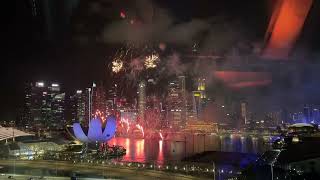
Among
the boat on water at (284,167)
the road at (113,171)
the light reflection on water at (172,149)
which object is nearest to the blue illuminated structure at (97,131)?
the light reflection on water at (172,149)

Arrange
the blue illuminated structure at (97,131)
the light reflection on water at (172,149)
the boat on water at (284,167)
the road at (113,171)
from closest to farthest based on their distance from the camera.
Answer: the boat on water at (284,167) → the road at (113,171) → the light reflection on water at (172,149) → the blue illuminated structure at (97,131)

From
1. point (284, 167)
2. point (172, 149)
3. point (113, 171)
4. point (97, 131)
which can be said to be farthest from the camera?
point (172, 149)

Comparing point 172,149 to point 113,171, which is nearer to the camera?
point 113,171

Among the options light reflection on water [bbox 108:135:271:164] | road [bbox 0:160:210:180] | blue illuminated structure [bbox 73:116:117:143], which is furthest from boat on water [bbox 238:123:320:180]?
blue illuminated structure [bbox 73:116:117:143]

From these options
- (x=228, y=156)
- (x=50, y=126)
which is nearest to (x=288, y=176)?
(x=228, y=156)

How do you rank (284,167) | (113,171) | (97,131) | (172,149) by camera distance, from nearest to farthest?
(284,167) → (113,171) → (97,131) → (172,149)

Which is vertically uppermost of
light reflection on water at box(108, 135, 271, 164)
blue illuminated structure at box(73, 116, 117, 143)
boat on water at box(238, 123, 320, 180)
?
blue illuminated structure at box(73, 116, 117, 143)

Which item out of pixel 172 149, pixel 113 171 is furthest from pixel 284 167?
pixel 172 149

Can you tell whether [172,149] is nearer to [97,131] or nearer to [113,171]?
[97,131]

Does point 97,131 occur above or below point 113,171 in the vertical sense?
above

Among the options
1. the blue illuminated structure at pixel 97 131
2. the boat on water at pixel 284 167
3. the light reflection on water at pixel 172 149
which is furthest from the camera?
the blue illuminated structure at pixel 97 131

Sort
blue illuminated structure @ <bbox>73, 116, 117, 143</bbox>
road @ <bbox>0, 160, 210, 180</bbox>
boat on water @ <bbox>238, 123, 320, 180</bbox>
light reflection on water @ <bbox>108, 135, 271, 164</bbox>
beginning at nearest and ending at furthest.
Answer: boat on water @ <bbox>238, 123, 320, 180</bbox> → road @ <bbox>0, 160, 210, 180</bbox> → light reflection on water @ <bbox>108, 135, 271, 164</bbox> → blue illuminated structure @ <bbox>73, 116, 117, 143</bbox>

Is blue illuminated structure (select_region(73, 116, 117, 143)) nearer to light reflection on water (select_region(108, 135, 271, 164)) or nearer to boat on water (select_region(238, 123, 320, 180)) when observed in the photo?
light reflection on water (select_region(108, 135, 271, 164))

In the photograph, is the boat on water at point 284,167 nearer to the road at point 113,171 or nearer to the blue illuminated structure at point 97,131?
the road at point 113,171
